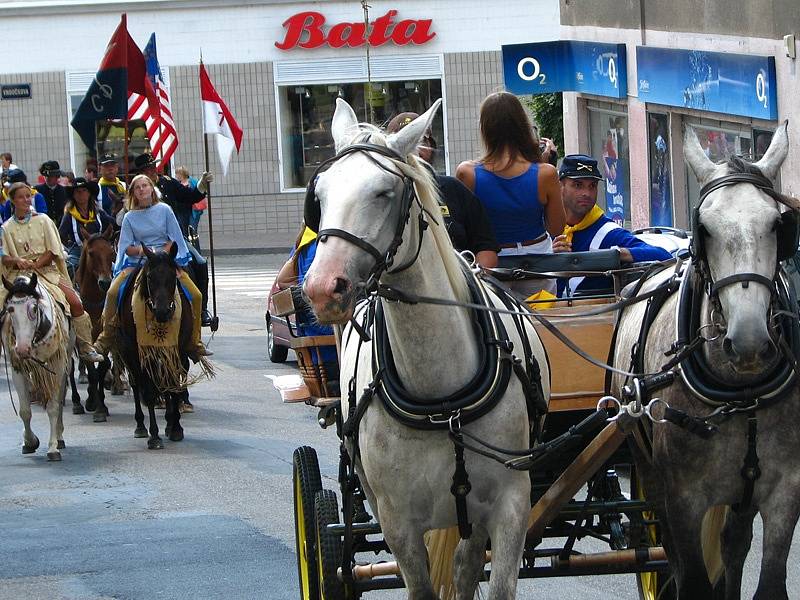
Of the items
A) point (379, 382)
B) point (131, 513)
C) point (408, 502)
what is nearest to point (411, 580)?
point (408, 502)

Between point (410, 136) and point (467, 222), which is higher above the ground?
point (410, 136)

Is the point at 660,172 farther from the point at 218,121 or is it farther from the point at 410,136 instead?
the point at 410,136

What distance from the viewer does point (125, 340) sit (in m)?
13.9

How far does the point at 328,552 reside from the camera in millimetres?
6270

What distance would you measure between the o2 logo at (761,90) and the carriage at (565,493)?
10263 millimetres

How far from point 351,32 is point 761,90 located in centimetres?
1783

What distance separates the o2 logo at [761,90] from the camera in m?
16.7

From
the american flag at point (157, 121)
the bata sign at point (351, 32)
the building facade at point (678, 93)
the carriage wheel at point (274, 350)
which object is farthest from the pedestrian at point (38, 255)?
the bata sign at point (351, 32)

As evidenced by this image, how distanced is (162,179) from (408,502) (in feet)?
49.2

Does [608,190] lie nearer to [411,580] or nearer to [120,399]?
[120,399]

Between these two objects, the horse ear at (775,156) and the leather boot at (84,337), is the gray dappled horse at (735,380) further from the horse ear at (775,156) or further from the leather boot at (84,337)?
the leather boot at (84,337)

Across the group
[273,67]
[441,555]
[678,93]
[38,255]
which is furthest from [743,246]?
[273,67]

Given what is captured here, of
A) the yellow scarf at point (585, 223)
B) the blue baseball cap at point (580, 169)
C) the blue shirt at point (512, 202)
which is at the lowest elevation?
the yellow scarf at point (585, 223)

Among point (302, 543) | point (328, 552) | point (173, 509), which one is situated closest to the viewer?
point (328, 552)
